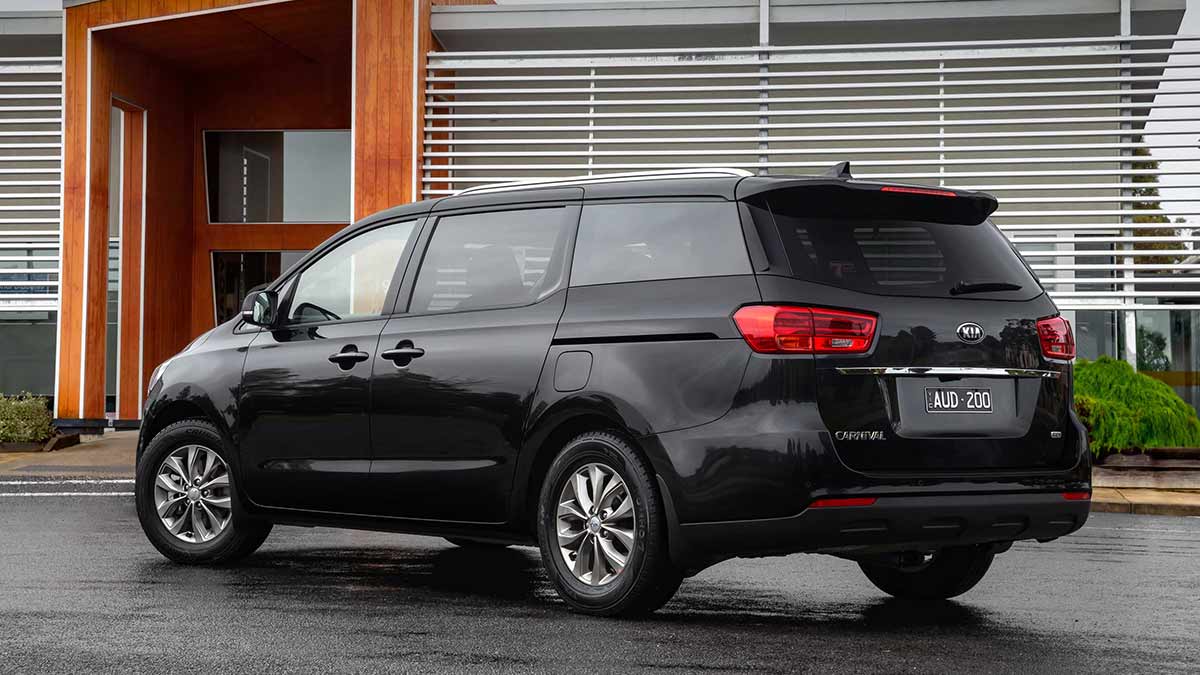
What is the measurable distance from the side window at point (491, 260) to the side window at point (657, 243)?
0.52ft

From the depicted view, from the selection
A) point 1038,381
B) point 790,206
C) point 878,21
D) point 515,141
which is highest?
point 878,21

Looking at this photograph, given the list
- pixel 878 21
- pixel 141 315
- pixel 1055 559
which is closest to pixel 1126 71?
pixel 878 21

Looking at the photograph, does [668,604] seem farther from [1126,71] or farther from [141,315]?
[141,315]

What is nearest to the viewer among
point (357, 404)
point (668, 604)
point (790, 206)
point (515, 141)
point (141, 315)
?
point (790, 206)

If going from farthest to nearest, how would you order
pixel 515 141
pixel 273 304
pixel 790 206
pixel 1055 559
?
pixel 515 141 < pixel 1055 559 < pixel 273 304 < pixel 790 206

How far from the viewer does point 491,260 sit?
22.4 ft

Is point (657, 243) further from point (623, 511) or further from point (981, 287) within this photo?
point (981, 287)

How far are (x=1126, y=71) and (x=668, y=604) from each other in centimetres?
1230

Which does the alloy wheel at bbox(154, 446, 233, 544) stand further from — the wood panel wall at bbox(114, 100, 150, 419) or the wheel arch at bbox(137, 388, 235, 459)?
the wood panel wall at bbox(114, 100, 150, 419)

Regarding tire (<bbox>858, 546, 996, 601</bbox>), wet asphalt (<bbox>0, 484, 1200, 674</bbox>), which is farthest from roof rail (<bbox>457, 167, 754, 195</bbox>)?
tire (<bbox>858, 546, 996, 601</bbox>)

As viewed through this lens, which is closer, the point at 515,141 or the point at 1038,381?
the point at 1038,381

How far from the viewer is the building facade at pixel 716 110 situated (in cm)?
1653

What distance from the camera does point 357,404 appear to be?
706 centimetres

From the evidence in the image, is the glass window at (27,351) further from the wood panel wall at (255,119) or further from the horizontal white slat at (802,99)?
the horizontal white slat at (802,99)
